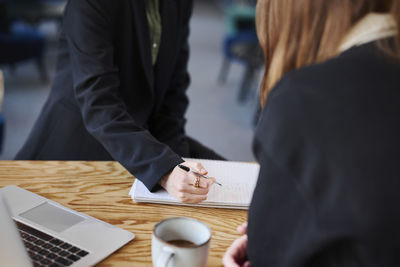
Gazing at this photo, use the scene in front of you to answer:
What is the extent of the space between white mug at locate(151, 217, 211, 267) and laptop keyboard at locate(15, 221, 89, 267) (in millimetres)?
155

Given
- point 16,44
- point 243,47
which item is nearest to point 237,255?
point 243,47

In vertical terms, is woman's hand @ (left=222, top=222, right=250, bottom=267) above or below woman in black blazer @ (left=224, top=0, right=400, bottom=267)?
below

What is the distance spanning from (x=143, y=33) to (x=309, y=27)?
2.56ft

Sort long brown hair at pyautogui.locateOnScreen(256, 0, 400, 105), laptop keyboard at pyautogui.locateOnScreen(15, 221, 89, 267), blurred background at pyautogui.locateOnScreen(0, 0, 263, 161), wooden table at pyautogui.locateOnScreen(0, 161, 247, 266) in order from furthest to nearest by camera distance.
Answer: blurred background at pyautogui.locateOnScreen(0, 0, 263, 161), wooden table at pyautogui.locateOnScreen(0, 161, 247, 266), laptop keyboard at pyautogui.locateOnScreen(15, 221, 89, 267), long brown hair at pyautogui.locateOnScreen(256, 0, 400, 105)

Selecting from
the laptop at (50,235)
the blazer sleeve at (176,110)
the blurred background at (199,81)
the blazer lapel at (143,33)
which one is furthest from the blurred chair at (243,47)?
the laptop at (50,235)

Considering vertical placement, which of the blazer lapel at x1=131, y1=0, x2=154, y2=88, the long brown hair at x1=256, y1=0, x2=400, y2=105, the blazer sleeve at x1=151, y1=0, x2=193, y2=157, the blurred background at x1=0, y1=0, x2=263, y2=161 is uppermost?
the long brown hair at x1=256, y1=0, x2=400, y2=105

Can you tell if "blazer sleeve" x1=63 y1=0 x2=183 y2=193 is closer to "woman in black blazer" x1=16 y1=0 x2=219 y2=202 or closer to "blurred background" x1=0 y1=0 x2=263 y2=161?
"woman in black blazer" x1=16 y1=0 x2=219 y2=202

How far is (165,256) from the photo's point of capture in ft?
2.16

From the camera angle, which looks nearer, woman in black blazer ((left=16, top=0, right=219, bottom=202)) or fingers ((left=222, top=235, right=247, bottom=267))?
fingers ((left=222, top=235, right=247, bottom=267))

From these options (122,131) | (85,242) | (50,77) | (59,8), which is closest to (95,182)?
(122,131)

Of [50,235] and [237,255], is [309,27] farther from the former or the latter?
[50,235]

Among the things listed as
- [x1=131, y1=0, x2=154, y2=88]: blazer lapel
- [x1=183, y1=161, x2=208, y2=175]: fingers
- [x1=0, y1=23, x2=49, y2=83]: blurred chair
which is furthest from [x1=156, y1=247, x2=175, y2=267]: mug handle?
[x1=0, y1=23, x2=49, y2=83]: blurred chair

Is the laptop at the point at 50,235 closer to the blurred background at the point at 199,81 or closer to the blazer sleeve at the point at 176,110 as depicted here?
the blazer sleeve at the point at 176,110

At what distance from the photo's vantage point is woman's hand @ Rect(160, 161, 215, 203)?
0.98 meters
